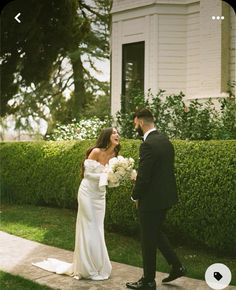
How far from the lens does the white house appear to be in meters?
8.78

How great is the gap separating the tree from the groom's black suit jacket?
235 inches

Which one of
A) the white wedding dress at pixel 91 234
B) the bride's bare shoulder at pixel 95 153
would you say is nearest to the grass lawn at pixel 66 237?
the white wedding dress at pixel 91 234

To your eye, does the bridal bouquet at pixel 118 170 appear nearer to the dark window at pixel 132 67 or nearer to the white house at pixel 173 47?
the white house at pixel 173 47

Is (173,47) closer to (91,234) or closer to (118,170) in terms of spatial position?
(118,170)

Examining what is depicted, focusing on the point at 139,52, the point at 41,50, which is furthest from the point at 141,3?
the point at 41,50

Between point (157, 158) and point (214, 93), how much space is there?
465 cm

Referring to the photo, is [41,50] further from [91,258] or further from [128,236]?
[91,258]

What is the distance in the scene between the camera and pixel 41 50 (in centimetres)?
1444

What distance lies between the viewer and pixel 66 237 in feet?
23.4

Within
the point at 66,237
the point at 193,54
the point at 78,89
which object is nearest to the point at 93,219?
the point at 66,237

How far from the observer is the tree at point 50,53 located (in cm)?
1304

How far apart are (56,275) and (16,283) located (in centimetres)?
51

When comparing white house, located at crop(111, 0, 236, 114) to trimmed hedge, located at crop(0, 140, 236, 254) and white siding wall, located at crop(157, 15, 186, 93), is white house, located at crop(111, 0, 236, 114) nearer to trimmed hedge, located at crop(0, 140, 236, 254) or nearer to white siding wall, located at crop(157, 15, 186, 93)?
white siding wall, located at crop(157, 15, 186, 93)

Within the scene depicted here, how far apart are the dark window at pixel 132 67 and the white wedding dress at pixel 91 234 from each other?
18.0ft
